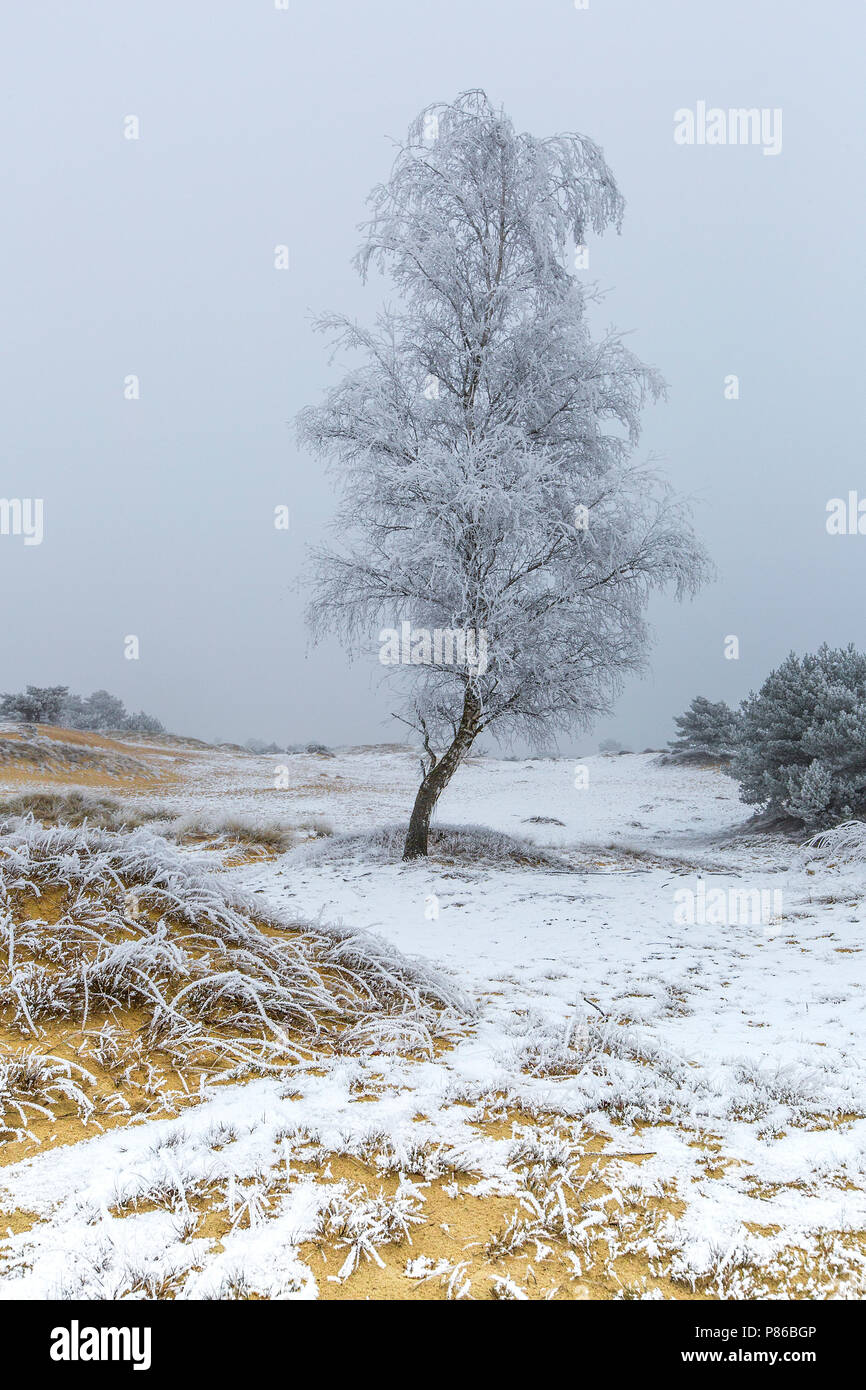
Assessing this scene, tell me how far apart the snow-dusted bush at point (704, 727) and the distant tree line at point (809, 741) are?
49.0 feet

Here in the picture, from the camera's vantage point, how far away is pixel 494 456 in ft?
31.7

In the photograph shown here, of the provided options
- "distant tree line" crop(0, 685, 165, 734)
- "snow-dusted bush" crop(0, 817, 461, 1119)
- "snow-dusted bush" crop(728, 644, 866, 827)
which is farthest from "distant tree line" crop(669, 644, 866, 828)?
"distant tree line" crop(0, 685, 165, 734)

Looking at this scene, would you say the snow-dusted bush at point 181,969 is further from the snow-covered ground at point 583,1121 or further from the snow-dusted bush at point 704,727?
the snow-dusted bush at point 704,727

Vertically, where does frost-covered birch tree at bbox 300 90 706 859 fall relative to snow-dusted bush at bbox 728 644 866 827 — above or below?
above

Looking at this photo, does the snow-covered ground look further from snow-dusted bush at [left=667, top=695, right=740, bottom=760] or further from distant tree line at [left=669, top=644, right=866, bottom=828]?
snow-dusted bush at [left=667, top=695, right=740, bottom=760]

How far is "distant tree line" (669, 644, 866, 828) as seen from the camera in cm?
1324

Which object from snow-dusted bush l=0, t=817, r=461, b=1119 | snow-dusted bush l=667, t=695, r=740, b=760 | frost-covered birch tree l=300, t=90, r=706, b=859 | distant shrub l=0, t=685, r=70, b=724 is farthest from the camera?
distant shrub l=0, t=685, r=70, b=724

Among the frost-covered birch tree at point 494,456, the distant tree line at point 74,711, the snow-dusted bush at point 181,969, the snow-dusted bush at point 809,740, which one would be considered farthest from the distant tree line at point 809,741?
the distant tree line at point 74,711

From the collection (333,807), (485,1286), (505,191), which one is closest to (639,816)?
(333,807)

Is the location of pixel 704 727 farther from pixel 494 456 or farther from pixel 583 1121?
Result: pixel 583 1121

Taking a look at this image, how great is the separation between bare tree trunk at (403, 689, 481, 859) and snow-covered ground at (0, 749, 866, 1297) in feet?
11.4

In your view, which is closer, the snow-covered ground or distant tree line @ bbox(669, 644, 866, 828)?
the snow-covered ground

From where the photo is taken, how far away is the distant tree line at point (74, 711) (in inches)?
1452
